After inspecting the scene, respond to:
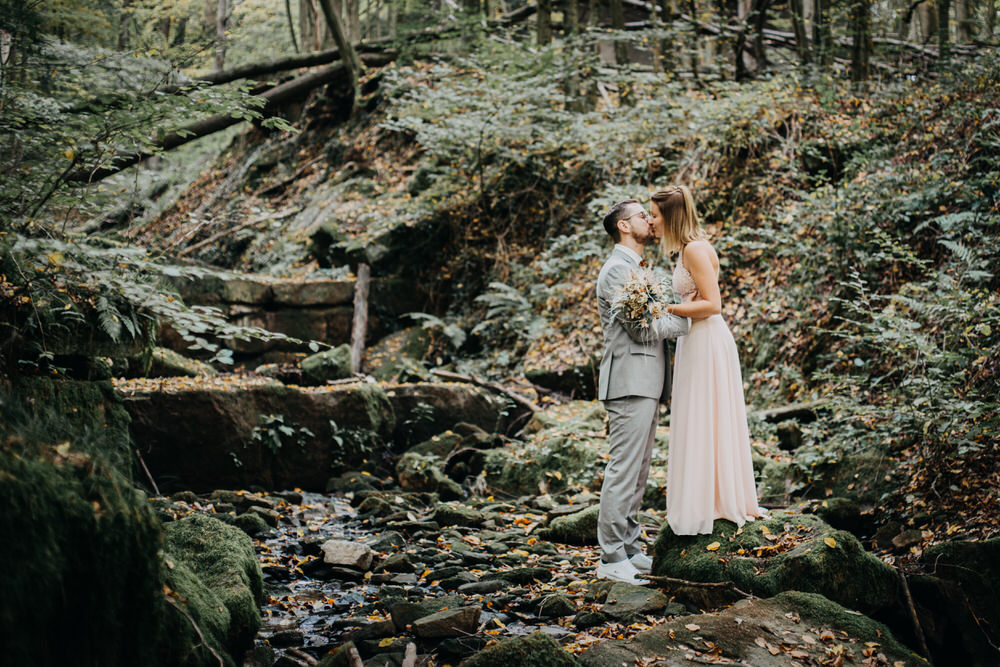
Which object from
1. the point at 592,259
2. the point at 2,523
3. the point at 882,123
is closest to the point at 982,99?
the point at 882,123

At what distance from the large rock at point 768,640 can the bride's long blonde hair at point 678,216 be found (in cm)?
241

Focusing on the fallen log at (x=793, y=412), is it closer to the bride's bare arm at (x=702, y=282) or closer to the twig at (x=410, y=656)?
the bride's bare arm at (x=702, y=282)

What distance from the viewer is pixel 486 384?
1029cm

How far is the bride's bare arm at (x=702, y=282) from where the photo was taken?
15.3 feet

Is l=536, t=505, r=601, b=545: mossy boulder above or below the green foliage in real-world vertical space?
below

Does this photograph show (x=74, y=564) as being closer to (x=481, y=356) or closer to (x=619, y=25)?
(x=481, y=356)

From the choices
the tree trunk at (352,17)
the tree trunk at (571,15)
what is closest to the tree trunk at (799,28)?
the tree trunk at (571,15)

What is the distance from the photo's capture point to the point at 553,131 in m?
13.3

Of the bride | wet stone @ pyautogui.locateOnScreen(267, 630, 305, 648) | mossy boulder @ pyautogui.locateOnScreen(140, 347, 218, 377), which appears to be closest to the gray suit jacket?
the bride

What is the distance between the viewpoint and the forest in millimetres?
3418

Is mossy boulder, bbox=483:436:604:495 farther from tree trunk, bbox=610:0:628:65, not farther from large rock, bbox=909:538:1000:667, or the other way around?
tree trunk, bbox=610:0:628:65

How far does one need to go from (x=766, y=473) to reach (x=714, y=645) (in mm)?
3904

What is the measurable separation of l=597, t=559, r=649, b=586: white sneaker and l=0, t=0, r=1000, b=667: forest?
0.53 ft

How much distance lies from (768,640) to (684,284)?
2385 mm
